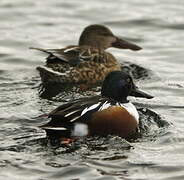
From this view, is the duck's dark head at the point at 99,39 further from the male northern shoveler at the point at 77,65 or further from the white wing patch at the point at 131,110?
the white wing patch at the point at 131,110

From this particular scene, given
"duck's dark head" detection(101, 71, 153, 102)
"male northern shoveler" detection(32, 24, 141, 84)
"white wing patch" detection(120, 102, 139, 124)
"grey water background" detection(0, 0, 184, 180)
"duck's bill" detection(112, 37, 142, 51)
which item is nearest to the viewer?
"grey water background" detection(0, 0, 184, 180)

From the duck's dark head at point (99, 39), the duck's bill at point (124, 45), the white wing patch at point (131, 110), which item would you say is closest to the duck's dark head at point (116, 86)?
the white wing patch at point (131, 110)

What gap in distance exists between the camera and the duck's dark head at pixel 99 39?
14461 mm

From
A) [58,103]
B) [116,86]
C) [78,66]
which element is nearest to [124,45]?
[78,66]

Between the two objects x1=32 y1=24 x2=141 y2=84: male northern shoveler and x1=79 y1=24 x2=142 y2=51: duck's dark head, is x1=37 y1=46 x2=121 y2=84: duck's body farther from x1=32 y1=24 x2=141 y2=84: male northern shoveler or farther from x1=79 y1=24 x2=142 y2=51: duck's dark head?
x1=79 y1=24 x2=142 y2=51: duck's dark head

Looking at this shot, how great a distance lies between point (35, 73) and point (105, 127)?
399 centimetres

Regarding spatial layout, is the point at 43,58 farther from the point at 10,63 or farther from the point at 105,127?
the point at 105,127

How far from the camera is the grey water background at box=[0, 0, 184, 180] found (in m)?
8.88

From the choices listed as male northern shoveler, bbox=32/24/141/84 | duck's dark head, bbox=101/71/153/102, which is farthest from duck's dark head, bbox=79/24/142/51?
duck's dark head, bbox=101/71/153/102

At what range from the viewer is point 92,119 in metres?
9.78

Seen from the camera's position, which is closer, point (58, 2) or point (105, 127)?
point (105, 127)

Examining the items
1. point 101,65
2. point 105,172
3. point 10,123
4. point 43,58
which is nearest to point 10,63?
point 43,58

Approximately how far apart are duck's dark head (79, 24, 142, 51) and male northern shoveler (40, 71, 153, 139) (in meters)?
4.31

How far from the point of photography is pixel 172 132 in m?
10.2
